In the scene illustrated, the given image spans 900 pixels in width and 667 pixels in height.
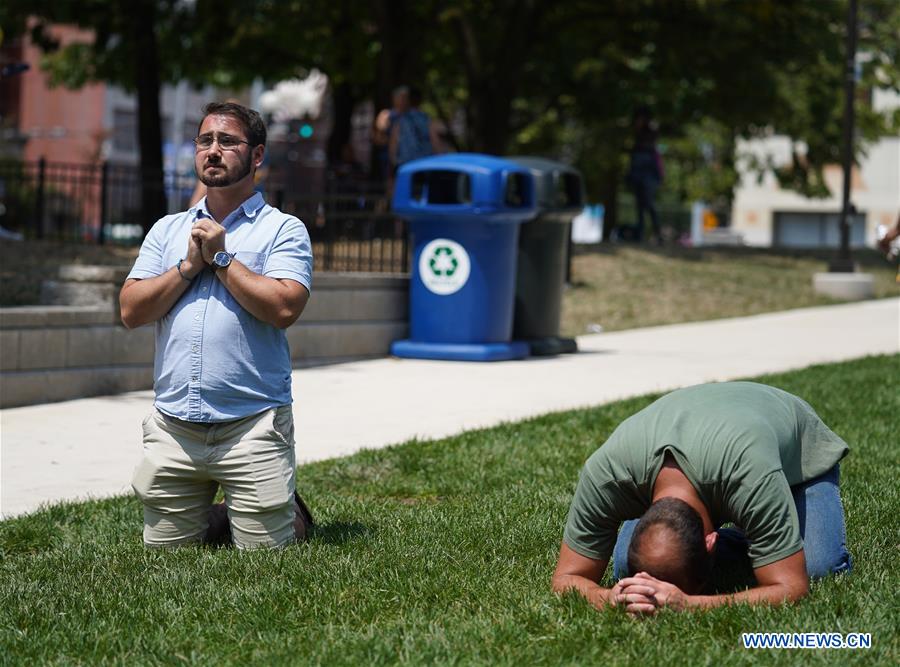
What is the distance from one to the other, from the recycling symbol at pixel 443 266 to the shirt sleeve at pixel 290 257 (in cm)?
642

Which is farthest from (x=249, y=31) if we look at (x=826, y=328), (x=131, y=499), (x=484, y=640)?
(x=484, y=640)

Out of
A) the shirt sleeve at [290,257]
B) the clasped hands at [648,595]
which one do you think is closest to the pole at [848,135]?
→ the shirt sleeve at [290,257]

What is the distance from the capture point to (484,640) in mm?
4191

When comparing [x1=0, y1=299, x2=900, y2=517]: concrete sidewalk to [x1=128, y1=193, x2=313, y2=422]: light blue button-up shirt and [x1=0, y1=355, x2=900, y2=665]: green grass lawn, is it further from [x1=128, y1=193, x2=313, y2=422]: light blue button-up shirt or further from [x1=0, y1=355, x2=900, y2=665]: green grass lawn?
[x1=128, y1=193, x2=313, y2=422]: light blue button-up shirt

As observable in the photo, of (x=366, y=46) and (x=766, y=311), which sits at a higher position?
(x=366, y=46)

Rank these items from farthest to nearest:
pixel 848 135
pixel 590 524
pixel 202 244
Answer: pixel 848 135 < pixel 202 244 < pixel 590 524

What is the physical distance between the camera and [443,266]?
39.0 ft

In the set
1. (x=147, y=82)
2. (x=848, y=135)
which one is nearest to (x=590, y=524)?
(x=848, y=135)

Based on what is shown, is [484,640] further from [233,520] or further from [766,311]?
[766,311]

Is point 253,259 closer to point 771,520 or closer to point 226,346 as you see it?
point 226,346

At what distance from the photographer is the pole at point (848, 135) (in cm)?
1966

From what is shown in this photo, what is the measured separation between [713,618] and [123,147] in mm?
54540

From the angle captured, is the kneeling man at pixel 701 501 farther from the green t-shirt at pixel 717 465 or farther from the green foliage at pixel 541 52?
the green foliage at pixel 541 52

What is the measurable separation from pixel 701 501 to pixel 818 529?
683 millimetres
